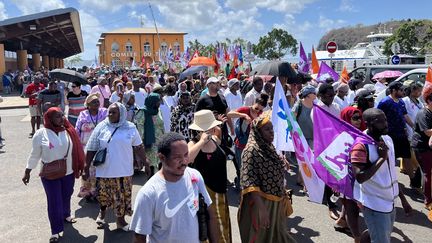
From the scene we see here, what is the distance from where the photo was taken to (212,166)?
158 inches

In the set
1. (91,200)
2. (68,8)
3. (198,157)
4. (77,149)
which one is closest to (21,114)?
(68,8)

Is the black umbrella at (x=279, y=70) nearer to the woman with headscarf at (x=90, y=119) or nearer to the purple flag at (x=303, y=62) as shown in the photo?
the woman with headscarf at (x=90, y=119)

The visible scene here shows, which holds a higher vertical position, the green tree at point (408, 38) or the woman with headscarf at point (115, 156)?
the green tree at point (408, 38)

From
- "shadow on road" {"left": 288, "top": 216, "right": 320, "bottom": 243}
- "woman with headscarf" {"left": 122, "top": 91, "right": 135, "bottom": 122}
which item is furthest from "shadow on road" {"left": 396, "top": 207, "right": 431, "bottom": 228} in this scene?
"woman with headscarf" {"left": 122, "top": 91, "right": 135, "bottom": 122}

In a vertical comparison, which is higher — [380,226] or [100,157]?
[100,157]

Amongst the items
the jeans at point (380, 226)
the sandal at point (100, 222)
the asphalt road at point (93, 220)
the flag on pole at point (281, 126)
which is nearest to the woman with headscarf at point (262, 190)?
the jeans at point (380, 226)

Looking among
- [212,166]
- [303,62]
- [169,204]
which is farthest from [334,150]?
[303,62]

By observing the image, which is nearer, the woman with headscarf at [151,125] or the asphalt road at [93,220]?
the asphalt road at [93,220]

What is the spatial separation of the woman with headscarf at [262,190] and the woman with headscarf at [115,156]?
174 cm

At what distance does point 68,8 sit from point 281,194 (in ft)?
74.9

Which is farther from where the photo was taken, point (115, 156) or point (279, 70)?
point (279, 70)

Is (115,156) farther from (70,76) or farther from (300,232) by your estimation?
(70,76)

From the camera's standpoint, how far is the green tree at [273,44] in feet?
209

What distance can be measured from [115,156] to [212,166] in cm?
147
